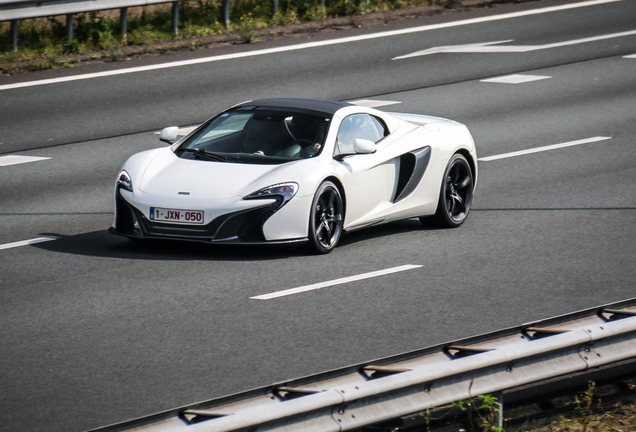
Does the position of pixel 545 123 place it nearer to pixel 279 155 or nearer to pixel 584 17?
pixel 279 155

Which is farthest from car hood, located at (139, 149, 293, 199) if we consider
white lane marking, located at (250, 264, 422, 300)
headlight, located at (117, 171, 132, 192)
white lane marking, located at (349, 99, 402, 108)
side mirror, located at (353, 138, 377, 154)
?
white lane marking, located at (349, 99, 402, 108)

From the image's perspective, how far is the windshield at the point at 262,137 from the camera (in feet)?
31.0

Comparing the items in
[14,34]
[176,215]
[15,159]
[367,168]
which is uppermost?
[14,34]

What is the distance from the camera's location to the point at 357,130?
392 inches

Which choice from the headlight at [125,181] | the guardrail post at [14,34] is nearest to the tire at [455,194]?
the headlight at [125,181]

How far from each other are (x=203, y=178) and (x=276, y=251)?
951 millimetres

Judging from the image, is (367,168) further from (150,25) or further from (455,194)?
(150,25)

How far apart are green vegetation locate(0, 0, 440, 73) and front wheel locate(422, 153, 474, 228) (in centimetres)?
908

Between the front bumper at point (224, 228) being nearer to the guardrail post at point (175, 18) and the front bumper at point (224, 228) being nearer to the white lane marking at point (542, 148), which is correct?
the white lane marking at point (542, 148)

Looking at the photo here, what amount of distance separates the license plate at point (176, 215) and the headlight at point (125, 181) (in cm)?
39

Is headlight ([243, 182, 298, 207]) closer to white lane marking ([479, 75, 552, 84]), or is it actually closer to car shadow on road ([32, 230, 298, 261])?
car shadow on road ([32, 230, 298, 261])

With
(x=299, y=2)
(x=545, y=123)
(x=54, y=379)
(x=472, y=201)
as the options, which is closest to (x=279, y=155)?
(x=472, y=201)

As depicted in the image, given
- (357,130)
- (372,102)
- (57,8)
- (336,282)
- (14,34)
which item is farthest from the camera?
(57,8)

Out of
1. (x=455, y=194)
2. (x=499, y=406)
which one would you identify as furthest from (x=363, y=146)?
(x=499, y=406)
